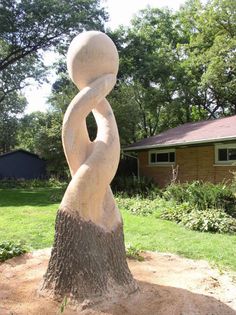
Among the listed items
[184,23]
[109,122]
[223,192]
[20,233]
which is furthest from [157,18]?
[109,122]

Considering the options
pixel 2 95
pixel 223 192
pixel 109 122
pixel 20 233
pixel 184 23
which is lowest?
pixel 20 233

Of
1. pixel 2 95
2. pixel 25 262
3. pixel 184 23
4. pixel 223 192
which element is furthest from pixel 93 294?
pixel 184 23

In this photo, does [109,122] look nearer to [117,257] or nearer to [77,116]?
[77,116]

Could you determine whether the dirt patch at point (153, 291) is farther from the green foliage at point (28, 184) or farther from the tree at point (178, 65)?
the green foliage at point (28, 184)

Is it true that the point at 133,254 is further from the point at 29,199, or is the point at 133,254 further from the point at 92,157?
the point at 29,199

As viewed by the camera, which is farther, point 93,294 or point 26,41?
point 26,41

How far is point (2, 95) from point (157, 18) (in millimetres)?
14778

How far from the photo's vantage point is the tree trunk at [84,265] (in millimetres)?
4359

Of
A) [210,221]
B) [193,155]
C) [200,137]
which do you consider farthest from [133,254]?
[193,155]

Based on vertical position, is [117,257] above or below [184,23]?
below

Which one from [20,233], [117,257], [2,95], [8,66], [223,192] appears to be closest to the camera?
[117,257]

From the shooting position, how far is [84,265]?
4.38 metres

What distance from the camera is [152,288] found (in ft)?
15.7

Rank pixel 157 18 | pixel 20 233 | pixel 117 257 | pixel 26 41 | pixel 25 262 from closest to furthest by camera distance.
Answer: pixel 117 257 → pixel 25 262 → pixel 20 233 → pixel 26 41 → pixel 157 18
